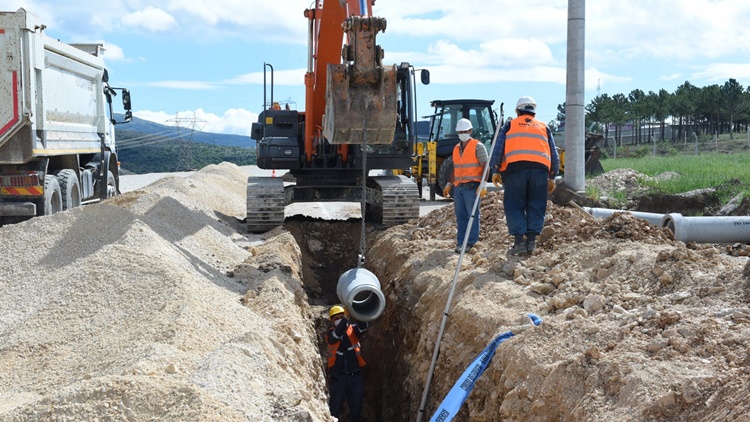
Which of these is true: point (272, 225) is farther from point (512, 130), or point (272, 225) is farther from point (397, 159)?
point (512, 130)

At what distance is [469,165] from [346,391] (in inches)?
113

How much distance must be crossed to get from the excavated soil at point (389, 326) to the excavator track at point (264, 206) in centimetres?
179

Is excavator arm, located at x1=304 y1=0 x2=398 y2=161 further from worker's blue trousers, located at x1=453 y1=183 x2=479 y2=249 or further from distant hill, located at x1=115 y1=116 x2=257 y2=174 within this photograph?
distant hill, located at x1=115 y1=116 x2=257 y2=174

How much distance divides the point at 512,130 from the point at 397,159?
464 cm

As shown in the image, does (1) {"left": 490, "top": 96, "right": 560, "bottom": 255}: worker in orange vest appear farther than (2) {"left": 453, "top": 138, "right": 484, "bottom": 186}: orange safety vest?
No

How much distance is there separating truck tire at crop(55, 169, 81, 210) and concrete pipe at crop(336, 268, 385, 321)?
7.10 meters

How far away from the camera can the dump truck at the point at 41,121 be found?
1180 cm

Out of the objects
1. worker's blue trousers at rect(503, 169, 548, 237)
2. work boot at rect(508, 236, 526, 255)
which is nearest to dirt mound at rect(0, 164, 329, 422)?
work boot at rect(508, 236, 526, 255)

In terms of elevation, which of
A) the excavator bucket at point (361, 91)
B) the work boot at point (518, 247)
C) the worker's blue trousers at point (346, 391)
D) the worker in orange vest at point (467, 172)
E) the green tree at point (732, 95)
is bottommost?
the worker's blue trousers at point (346, 391)

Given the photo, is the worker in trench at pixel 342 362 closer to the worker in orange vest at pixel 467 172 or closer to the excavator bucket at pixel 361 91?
the worker in orange vest at pixel 467 172

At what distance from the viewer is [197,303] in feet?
21.5

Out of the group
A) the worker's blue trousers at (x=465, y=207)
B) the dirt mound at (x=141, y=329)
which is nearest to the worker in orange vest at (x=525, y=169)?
the worker's blue trousers at (x=465, y=207)

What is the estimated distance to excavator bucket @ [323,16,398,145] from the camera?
907cm

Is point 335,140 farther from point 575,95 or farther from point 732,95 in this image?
point 732,95
